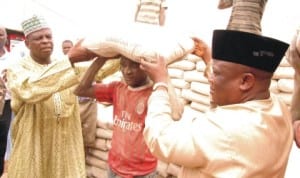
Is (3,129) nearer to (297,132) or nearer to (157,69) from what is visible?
(157,69)

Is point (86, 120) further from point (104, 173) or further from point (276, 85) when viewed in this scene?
point (276, 85)

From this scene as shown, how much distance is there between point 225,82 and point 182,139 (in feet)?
0.69

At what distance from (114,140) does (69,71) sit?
1.29ft

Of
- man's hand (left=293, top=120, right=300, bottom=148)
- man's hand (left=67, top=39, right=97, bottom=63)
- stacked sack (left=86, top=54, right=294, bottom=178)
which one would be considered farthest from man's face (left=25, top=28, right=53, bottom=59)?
man's hand (left=293, top=120, right=300, bottom=148)

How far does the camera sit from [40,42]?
2150 millimetres

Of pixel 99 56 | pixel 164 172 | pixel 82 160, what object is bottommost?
pixel 164 172

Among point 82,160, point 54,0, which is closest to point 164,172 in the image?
point 82,160

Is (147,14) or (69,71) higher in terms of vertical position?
(147,14)

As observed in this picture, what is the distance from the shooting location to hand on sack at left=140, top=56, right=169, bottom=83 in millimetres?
1304

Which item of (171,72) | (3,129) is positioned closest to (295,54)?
(171,72)

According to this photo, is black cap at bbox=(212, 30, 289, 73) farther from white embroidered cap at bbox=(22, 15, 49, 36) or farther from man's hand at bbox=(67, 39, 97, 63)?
white embroidered cap at bbox=(22, 15, 49, 36)

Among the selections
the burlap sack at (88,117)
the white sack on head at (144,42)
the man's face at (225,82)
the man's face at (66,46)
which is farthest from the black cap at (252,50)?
the man's face at (66,46)

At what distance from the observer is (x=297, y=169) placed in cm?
207

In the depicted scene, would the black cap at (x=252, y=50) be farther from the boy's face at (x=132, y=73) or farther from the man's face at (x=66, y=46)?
the man's face at (x=66, y=46)
